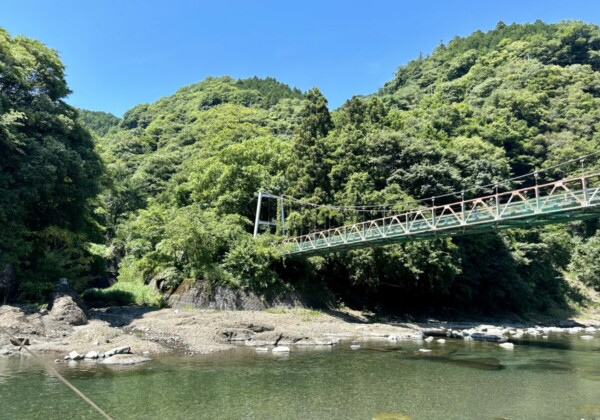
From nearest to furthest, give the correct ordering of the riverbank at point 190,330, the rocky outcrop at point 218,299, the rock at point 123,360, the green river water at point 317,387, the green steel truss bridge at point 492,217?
1. the green river water at point 317,387
2. the rock at point 123,360
3. the green steel truss bridge at point 492,217
4. the riverbank at point 190,330
5. the rocky outcrop at point 218,299

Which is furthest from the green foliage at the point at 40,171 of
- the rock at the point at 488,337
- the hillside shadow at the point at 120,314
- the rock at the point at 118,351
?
the rock at the point at 488,337

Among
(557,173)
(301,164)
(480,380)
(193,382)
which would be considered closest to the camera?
(193,382)

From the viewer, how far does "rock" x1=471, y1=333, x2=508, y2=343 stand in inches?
740

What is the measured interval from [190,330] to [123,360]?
4691 mm

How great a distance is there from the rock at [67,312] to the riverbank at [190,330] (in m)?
0.22

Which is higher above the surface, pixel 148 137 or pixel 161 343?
pixel 148 137

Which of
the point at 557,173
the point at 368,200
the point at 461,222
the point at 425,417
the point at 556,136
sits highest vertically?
the point at 556,136

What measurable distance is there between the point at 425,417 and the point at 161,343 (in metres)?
10.1

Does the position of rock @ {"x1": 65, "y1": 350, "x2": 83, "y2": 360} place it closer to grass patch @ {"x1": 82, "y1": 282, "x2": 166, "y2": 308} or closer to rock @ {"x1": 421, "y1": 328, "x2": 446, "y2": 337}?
grass patch @ {"x1": 82, "y1": 282, "x2": 166, "y2": 308}

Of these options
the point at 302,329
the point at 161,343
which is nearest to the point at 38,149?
the point at 161,343

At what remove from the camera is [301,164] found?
29.3 meters

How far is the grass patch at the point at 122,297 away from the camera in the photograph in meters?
23.5

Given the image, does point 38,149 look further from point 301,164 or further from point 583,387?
point 583,387

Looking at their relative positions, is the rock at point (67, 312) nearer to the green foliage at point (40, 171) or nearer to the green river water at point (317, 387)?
the green foliage at point (40, 171)
